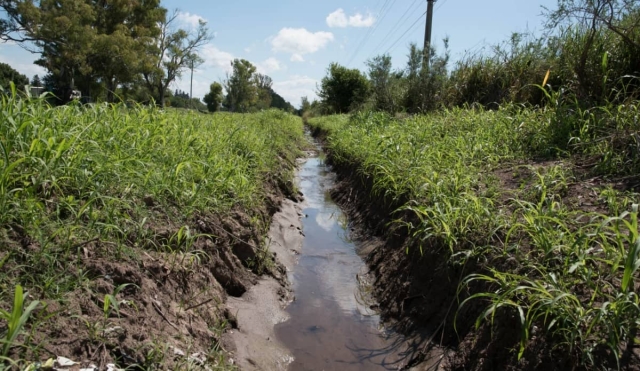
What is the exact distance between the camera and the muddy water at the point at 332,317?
314cm

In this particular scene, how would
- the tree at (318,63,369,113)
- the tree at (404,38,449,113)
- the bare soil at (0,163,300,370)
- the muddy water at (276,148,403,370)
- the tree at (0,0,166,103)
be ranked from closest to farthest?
the bare soil at (0,163,300,370) < the muddy water at (276,148,403,370) < the tree at (404,38,449,113) < the tree at (0,0,166,103) < the tree at (318,63,369,113)

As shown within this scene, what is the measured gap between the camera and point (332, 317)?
3.78 m

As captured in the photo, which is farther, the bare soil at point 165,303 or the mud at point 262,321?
the mud at point 262,321

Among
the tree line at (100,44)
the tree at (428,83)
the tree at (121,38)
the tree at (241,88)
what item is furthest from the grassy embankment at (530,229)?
the tree at (241,88)

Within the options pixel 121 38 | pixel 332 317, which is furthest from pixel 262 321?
pixel 121 38

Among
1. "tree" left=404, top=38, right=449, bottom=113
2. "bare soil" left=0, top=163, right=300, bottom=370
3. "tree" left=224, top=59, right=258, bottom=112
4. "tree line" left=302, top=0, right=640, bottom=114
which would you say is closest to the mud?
"bare soil" left=0, top=163, right=300, bottom=370

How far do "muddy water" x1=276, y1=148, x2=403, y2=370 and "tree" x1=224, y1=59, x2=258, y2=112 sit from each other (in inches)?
2116

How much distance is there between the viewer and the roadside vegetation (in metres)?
2.22

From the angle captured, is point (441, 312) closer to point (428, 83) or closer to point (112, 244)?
point (112, 244)

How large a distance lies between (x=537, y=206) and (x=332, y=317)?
1.92m

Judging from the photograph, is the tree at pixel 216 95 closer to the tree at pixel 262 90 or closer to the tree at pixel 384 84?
the tree at pixel 262 90

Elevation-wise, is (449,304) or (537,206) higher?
(537,206)

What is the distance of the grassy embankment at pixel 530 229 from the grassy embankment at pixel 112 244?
1640 millimetres

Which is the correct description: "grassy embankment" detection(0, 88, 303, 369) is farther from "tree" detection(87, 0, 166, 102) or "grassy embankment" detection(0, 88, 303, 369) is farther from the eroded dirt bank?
"tree" detection(87, 0, 166, 102)
